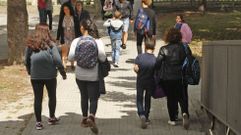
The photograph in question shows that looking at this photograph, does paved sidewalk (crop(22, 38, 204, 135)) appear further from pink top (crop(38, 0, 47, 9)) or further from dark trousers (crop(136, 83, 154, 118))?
pink top (crop(38, 0, 47, 9))

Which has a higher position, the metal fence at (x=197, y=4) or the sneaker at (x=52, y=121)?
the metal fence at (x=197, y=4)

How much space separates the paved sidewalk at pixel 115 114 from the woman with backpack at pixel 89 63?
1.39ft

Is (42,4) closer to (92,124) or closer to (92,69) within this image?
(92,69)

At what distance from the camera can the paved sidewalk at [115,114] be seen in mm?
9117

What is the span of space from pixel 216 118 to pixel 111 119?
2078mm

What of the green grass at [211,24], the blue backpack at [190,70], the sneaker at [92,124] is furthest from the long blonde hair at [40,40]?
the green grass at [211,24]

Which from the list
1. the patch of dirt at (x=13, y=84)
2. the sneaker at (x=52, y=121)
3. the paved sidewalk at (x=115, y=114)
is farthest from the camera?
the patch of dirt at (x=13, y=84)

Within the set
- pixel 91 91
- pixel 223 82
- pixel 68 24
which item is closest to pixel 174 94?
pixel 91 91

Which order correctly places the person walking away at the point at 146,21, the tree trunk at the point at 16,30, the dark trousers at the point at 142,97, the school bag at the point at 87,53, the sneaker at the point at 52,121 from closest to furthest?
1. the school bag at the point at 87,53
2. the dark trousers at the point at 142,97
3. the sneaker at the point at 52,121
4. the person walking away at the point at 146,21
5. the tree trunk at the point at 16,30

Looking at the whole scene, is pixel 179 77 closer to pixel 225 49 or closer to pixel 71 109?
pixel 225 49

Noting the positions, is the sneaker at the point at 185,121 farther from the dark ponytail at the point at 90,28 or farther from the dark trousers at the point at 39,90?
the dark trousers at the point at 39,90

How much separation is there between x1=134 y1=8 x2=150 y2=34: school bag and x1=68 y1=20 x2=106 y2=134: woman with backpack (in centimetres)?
471

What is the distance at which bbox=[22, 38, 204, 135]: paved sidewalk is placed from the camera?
9.12m

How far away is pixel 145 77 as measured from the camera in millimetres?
9266
